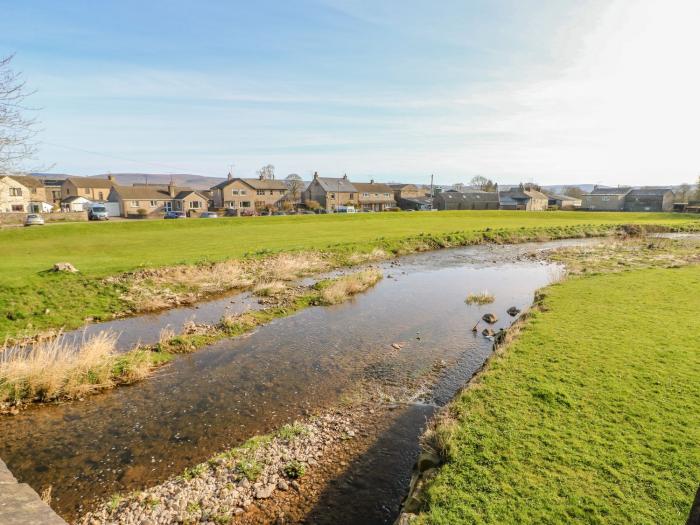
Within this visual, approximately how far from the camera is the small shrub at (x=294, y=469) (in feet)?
28.3

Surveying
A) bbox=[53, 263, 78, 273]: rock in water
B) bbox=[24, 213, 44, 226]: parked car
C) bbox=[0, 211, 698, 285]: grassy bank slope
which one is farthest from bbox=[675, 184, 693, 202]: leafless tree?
bbox=[24, 213, 44, 226]: parked car

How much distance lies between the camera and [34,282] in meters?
20.5

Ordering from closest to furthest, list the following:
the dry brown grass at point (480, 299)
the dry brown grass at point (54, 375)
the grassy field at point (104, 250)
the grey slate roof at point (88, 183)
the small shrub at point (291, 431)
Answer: the small shrub at point (291, 431)
the dry brown grass at point (54, 375)
the grassy field at point (104, 250)
the dry brown grass at point (480, 299)
the grey slate roof at point (88, 183)

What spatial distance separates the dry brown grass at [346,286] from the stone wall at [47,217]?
5882 cm

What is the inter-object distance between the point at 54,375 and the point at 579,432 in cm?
1460

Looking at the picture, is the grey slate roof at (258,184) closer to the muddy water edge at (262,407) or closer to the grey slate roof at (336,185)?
the grey slate roof at (336,185)

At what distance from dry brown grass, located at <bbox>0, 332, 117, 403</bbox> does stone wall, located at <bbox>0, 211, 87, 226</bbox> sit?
60201 mm

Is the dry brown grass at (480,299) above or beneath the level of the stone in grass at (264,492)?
above

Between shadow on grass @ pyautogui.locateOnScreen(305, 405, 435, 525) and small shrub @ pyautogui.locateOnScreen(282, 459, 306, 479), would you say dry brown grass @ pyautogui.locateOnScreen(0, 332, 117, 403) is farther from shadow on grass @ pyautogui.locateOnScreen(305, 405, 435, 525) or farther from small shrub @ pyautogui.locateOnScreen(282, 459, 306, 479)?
shadow on grass @ pyautogui.locateOnScreen(305, 405, 435, 525)

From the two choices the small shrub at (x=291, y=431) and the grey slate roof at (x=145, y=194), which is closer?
the small shrub at (x=291, y=431)

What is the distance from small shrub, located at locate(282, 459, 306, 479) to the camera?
8.64 m

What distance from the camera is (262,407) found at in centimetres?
1166

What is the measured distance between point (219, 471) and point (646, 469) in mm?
8518

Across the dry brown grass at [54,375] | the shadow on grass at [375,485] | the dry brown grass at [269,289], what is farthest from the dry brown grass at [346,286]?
the shadow on grass at [375,485]
